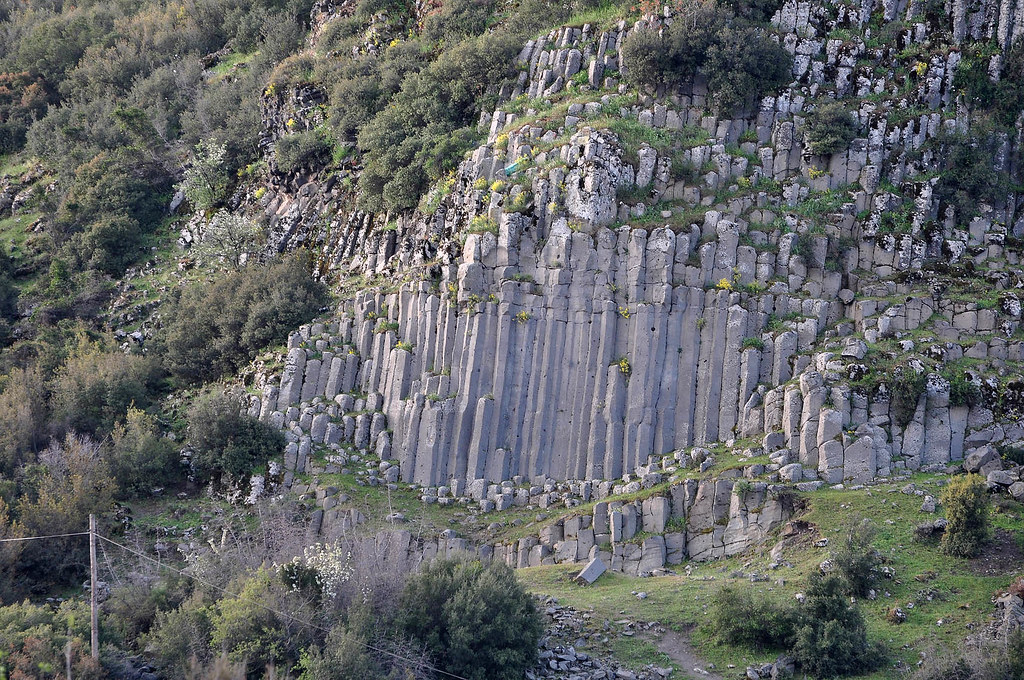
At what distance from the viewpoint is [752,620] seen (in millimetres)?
26172

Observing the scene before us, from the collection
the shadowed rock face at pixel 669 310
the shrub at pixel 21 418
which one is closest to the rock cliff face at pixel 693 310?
the shadowed rock face at pixel 669 310

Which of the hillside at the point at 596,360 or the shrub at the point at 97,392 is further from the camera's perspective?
the shrub at the point at 97,392

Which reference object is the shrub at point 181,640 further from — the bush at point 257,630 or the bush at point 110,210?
the bush at point 110,210

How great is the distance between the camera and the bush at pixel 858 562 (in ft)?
89.6

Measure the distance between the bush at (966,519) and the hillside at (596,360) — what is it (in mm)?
148

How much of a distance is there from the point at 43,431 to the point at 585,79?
72.0ft

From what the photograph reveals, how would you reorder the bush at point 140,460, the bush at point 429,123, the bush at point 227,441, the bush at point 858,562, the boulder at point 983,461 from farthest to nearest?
the bush at point 429,123
the bush at point 140,460
the bush at point 227,441
the boulder at point 983,461
the bush at point 858,562

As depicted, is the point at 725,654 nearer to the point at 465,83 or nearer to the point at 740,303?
the point at 740,303

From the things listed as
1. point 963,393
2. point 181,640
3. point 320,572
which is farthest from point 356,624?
point 963,393

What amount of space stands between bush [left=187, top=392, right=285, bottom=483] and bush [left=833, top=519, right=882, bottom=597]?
17211mm

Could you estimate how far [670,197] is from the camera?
→ 36.9 m

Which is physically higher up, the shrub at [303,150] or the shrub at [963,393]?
the shrub at [303,150]

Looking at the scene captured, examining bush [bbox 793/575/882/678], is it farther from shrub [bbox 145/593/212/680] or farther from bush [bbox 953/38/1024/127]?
bush [bbox 953/38/1024/127]

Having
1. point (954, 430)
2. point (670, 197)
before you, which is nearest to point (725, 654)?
point (954, 430)
